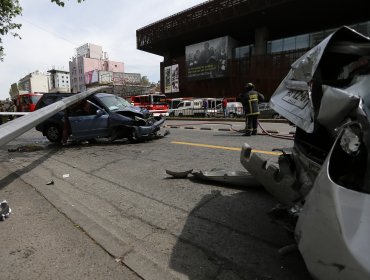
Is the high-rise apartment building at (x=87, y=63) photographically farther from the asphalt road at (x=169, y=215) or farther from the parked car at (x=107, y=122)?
the asphalt road at (x=169, y=215)

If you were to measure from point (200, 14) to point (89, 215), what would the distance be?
37.0 m

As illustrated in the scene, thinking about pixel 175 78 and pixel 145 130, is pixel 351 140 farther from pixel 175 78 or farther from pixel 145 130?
pixel 175 78

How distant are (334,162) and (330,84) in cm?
82

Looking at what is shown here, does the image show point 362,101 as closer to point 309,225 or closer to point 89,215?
point 309,225

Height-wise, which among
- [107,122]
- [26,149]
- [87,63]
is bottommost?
[26,149]

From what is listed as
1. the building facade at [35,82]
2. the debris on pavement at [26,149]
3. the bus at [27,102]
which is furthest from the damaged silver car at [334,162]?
the building facade at [35,82]

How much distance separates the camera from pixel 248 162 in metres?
3.51

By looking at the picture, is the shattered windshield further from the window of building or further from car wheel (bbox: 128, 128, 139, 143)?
the window of building

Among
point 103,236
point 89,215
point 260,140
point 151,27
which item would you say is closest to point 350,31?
point 103,236

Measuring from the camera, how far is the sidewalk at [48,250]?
2445mm

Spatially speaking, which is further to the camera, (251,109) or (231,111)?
(231,111)

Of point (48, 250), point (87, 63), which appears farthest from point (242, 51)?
point (87, 63)

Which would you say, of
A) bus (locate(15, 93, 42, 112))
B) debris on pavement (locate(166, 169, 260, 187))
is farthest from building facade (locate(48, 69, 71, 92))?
debris on pavement (locate(166, 169, 260, 187))

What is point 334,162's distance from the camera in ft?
5.83
